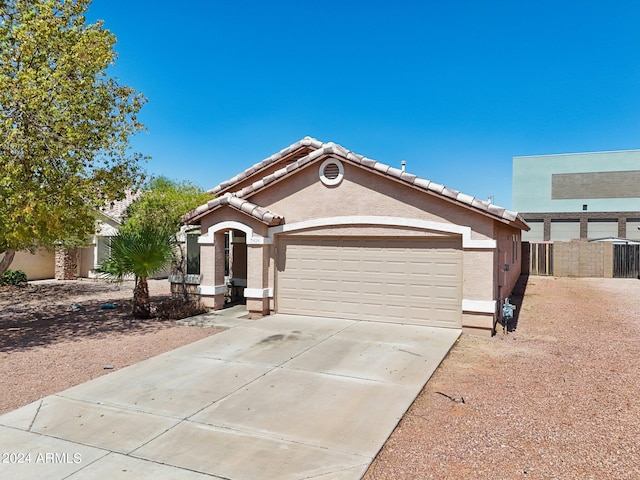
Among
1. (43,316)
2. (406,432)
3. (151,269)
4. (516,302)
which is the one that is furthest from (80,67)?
(516,302)

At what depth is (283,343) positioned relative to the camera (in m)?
9.95

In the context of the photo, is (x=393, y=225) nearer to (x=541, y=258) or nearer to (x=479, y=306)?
(x=479, y=306)

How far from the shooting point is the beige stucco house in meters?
11.0

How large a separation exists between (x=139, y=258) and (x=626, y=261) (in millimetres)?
26100

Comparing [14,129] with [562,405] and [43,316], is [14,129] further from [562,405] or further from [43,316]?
[562,405]

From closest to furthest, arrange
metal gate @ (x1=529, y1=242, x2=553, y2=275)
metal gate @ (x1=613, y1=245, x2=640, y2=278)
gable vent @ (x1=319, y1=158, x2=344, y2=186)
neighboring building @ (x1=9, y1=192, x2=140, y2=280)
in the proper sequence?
gable vent @ (x1=319, y1=158, x2=344, y2=186)
neighboring building @ (x1=9, y1=192, x2=140, y2=280)
metal gate @ (x1=613, y1=245, x2=640, y2=278)
metal gate @ (x1=529, y1=242, x2=553, y2=275)

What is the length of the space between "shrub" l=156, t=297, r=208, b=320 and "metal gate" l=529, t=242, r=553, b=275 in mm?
21863

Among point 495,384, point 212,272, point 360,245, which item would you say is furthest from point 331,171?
point 495,384

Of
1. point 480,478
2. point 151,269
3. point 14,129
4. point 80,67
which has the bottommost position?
point 480,478

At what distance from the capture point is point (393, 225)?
1188cm

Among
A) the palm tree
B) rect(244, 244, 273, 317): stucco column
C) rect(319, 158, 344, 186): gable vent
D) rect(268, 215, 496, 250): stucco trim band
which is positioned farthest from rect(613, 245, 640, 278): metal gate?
the palm tree

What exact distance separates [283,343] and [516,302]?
10.4 m

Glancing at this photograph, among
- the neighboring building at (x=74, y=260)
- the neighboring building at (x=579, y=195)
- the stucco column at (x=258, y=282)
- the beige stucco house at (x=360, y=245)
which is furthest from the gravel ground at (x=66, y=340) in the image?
the neighboring building at (x=579, y=195)

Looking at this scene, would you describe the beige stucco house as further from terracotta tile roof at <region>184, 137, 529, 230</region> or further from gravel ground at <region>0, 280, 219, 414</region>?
gravel ground at <region>0, 280, 219, 414</region>
